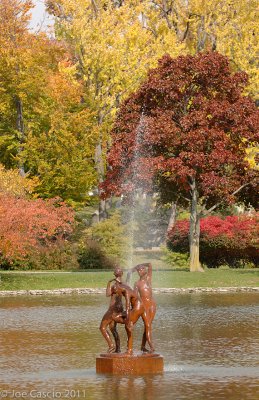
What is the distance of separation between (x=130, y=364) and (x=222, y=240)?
33935 mm

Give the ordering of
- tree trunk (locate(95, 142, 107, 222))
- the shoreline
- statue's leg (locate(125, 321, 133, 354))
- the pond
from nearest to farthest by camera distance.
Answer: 1. the pond
2. statue's leg (locate(125, 321, 133, 354))
3. the shoreline
4. tree trunk (locate(95, 142, 107, 222))

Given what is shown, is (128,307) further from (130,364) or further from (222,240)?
(222,240)

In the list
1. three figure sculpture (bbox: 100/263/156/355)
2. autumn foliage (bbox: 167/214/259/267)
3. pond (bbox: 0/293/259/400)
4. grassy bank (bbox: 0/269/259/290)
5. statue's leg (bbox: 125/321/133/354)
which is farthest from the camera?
autumn foliage (bbox: 167/214/259/267)

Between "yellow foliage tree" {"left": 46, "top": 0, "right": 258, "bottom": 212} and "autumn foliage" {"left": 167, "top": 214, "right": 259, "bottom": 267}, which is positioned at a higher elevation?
"yellow foliage tree" {"left": 46, "top": 0, "right": 258, "bottom": 212}

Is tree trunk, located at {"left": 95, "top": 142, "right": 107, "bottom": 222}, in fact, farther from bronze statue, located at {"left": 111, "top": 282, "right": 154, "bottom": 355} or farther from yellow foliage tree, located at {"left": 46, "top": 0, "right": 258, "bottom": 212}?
bronze statue, located at {"left": 111, "top": 282, "right": 154, "bottom": 355}

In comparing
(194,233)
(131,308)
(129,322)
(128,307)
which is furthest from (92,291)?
(128,307)

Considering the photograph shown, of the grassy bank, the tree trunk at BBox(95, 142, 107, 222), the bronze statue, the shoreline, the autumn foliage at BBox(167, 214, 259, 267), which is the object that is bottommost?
the bronze statue

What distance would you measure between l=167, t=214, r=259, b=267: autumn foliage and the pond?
50.9ft

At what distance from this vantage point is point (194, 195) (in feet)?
156

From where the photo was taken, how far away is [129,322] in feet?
62.3

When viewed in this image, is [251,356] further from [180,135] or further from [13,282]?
[180,135]

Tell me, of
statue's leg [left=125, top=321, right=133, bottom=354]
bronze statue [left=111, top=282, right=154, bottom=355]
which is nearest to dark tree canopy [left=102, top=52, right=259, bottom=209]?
bronze statue [left=111, top=282, right=154, bottom=355]

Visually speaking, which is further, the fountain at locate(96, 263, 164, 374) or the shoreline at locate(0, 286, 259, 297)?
the shoreline at locate(0, 286, 259, 297)

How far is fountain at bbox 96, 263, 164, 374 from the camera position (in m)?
18.5
